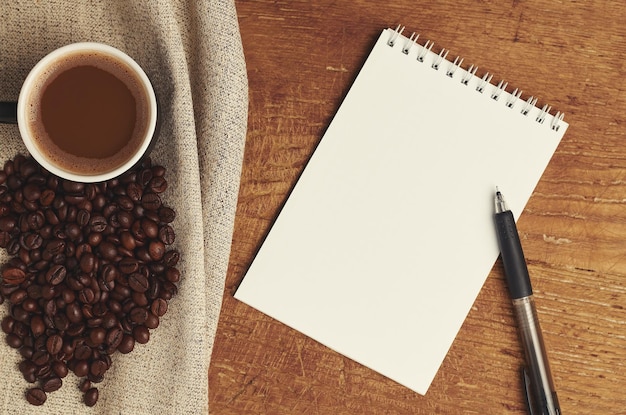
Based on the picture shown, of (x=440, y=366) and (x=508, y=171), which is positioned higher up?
(x=508, y=171)

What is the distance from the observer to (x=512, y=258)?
2.92 ft

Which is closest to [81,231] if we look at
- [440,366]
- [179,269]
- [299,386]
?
[179,269]

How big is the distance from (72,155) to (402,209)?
0.44m

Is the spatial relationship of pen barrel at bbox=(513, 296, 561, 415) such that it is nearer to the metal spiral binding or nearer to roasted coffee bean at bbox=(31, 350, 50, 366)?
the metal spiral binding

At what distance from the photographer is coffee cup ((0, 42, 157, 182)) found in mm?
790

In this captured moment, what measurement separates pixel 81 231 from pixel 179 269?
0.13 m

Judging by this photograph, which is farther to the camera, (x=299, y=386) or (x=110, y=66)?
(x=299, y=386)

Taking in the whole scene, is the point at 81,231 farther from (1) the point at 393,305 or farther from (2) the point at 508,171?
(2) the point at 508,171

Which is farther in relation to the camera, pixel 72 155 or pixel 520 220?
pixel 520 220

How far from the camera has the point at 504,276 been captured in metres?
0.91

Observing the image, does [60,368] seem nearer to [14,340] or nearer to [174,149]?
[14,340]

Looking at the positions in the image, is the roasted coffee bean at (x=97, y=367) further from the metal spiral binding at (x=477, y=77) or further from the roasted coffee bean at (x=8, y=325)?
the metal spiral binding at (x=477, y=77)

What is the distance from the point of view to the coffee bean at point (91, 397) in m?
0.85

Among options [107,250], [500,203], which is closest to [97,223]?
[107,250]
